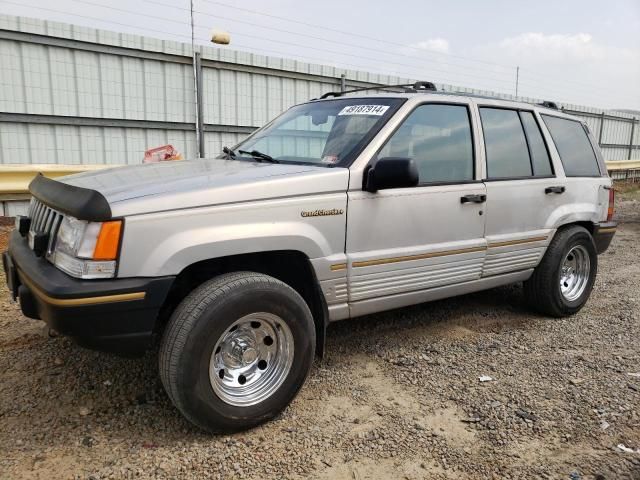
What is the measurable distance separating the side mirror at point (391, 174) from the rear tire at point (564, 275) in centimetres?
204

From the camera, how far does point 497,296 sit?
526 cm

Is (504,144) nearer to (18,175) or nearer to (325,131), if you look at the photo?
(325,131)

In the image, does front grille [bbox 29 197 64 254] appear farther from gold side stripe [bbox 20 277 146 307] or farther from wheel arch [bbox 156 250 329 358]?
wheel arch [bbox 156 250 329 358]

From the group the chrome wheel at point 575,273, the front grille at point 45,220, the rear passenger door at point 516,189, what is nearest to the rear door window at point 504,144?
the rear passenger door at point 516,189

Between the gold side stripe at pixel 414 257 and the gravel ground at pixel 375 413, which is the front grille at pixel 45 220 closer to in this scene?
the gravel ground at pixel 375 413

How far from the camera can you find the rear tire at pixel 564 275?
4.44m

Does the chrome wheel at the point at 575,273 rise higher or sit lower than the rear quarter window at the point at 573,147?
lower

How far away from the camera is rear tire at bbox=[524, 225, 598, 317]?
4438 mm

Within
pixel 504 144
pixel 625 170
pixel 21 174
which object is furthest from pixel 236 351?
pixel 625 170

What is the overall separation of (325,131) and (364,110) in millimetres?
306

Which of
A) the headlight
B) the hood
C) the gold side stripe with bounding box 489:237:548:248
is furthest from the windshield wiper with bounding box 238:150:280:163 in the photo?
the gold side stripe with bounding box 489:237:548:248

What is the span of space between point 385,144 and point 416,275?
909 mm

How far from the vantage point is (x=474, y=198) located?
3705 mm

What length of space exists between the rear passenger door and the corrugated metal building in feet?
19.9
